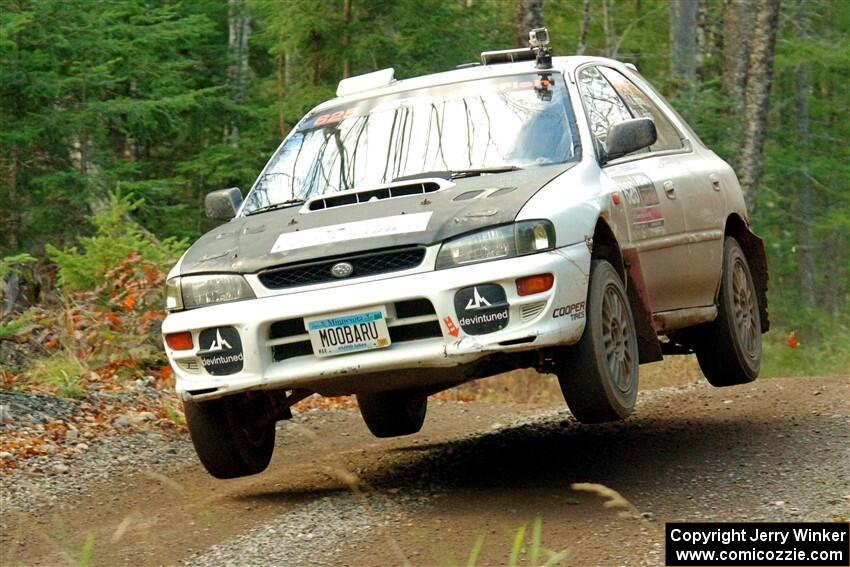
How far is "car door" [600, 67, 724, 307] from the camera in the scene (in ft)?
25.6

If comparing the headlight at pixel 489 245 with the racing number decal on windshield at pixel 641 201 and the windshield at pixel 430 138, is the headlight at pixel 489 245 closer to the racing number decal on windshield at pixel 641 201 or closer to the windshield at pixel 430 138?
the windshield at pixel 430 138

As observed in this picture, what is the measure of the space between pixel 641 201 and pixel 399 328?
6.36ft

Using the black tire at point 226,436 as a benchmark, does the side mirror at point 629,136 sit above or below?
above

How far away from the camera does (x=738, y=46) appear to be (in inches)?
1017

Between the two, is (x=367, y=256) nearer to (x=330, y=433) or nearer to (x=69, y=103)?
(x=330, y=433)

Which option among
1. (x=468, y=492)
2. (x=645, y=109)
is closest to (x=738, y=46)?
(x=645, y=109)

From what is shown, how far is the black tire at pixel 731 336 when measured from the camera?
8180mm

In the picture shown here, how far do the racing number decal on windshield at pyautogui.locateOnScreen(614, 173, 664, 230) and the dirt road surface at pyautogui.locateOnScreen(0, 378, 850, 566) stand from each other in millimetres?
1239

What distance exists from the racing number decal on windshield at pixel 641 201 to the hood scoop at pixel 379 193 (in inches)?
39.8

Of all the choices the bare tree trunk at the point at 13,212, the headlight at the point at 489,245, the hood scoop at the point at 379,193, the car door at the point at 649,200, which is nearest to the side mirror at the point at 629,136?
the car door at the point at 649,200

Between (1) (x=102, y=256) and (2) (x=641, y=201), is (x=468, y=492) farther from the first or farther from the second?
(1) (x=102, y=256)

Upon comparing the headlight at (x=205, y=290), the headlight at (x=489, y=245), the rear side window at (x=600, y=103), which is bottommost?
the headlight at (x=205, y=290)

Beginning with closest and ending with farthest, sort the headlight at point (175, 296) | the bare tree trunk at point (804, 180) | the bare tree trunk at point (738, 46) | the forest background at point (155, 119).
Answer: the headlight at point (175, 296), the forest background at point (155, 119), the bare tree trunk at point (738, 46), the bare tree trunk at point (804, 180)

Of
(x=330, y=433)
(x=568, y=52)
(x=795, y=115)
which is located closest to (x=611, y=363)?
(x=330, y=433)
